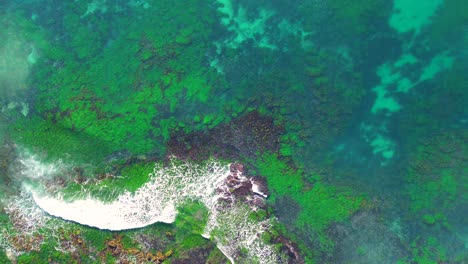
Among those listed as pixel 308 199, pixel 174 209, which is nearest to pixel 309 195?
pixel 308 199

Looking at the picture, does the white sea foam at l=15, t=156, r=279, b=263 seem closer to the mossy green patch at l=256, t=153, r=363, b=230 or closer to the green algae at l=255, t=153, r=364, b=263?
the green algae at l=255, t=153, r=364, b=263

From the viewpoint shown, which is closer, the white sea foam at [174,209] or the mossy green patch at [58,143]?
the white sea foam at [174,209]

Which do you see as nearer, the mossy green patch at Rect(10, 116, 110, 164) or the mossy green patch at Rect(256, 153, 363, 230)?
the mossy green patch at Rect(256, 153, 363, 230)

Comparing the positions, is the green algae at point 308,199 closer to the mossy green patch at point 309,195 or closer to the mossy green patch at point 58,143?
the mossy green patch at point 309,195

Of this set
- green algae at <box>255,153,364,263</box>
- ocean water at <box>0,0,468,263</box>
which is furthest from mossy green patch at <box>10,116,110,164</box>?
green algae at <box>255,153,364,263</box>

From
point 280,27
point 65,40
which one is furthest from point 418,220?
point 65,40

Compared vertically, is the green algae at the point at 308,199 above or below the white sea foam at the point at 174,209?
above

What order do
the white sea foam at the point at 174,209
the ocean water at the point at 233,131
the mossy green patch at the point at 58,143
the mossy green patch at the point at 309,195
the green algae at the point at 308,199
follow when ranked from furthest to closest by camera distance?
the mossy green patch at the point at 58,143, the mossy green patch at the point at 309,195, the green algae at the point at 308,199, the ocean water at the point at 233,131, the white sea foam at the point at 174,209

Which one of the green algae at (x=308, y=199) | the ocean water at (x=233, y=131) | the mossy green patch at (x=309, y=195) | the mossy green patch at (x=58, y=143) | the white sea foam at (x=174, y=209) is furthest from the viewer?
the mossy green patch at (x=58, y=143)

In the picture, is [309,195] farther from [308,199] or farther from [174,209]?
[174,209]

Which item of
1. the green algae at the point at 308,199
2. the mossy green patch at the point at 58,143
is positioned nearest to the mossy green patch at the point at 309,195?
the green algae at the point at 308,199
